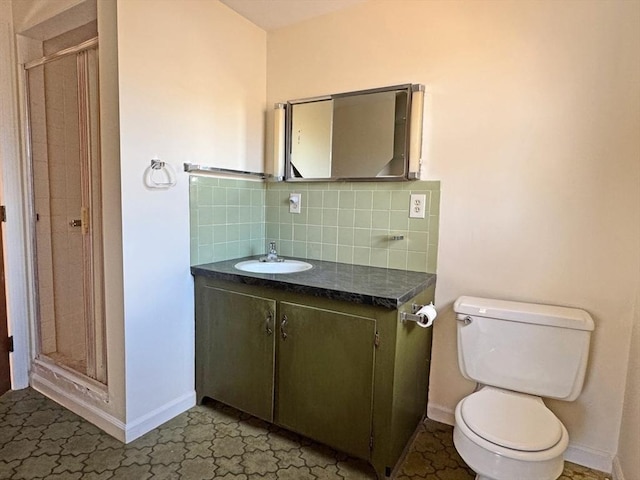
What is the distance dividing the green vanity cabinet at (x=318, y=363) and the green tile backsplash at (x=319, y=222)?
240 mm

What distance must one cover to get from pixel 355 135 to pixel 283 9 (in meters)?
0.83

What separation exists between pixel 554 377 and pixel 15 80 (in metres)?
3.13

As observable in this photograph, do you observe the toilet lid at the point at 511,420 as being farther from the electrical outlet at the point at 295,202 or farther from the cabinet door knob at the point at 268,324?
the electrical outlet at the point at 295,202

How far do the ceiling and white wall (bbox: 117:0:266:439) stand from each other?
74 millimetres

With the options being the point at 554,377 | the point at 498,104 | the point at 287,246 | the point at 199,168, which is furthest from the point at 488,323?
the point at 199,168

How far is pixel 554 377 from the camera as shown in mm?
1530

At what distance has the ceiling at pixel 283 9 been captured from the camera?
80.0 inches

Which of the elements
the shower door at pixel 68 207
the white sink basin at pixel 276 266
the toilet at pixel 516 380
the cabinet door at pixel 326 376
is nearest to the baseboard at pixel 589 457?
the toilet at pixel 516 380

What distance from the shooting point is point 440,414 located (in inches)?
78.5

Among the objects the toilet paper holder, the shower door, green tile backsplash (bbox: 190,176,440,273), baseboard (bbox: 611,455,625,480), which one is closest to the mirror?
green tile backsplash (bbox: 190,176,440,273)

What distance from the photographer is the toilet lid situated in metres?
1.28

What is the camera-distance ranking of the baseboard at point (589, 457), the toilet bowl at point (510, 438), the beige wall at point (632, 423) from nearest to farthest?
the toilet bowl at point (510, 438)
the beige wall at point (632, 423)
the baseboard at point (589, 457)

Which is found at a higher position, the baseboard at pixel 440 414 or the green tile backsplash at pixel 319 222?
the green tile backsplash at pixel 319 222

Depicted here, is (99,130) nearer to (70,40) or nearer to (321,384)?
(70,40)
